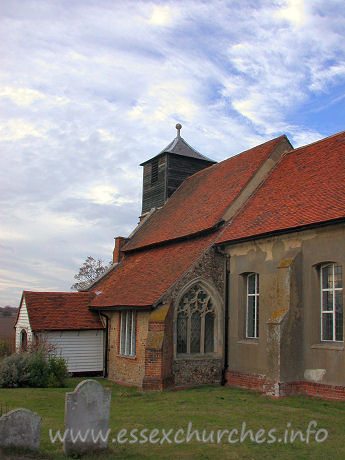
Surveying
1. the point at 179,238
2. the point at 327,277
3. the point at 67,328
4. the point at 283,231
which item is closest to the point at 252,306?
the point at 283,231

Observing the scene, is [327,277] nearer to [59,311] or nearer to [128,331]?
[128,331]

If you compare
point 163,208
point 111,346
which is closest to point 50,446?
point 111,346

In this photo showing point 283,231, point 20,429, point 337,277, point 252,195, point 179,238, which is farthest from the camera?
point 179,238

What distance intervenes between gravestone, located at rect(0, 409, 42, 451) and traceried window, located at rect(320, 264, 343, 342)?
31.1 feet

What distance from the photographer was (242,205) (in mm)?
19766

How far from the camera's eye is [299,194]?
56.3 ft

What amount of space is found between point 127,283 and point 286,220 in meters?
8.23

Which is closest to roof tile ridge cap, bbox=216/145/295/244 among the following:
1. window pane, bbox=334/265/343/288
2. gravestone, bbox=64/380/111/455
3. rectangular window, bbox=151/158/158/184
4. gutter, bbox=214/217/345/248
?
gutter, bbox=214/217/345/248

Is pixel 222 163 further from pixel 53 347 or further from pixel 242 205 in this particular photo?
pixel 53 347

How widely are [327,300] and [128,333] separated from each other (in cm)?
860

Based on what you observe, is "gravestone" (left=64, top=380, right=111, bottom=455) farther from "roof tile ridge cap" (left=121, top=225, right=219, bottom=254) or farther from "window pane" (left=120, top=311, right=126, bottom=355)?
"window pane" (left=120, top=311, right=126, bottom=355)

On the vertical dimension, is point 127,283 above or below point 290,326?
above

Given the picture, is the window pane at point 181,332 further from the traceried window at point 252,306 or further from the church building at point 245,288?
the traceried window at point 252,306

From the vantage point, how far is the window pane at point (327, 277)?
14.4 meters
